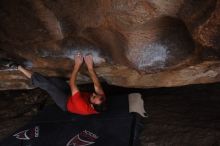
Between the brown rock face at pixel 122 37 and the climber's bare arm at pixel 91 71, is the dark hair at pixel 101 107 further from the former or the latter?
the brown rock face at pixel 122 37

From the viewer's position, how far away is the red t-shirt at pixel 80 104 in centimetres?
456

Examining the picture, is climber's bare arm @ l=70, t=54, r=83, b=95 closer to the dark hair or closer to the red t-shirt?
the red t-shirt

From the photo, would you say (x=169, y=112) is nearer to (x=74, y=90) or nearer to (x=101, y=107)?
(x=101, y=107)

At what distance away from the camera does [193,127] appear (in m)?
4.52

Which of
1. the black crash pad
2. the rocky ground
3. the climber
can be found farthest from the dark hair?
the rocky ground

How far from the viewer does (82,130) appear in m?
4.72

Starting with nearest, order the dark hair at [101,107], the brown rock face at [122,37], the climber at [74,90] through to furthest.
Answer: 1. the brown rock face at [122,37]
2. the climber at [74,90]
3. the dark hair at [101,107]

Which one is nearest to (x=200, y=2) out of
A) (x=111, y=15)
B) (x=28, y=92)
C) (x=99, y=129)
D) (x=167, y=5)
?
(x=167, y=5)

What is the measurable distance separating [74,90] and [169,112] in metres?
1.32

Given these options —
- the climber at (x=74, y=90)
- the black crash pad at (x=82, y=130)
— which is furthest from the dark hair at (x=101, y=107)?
the black crash pad at (x=82, y=130)

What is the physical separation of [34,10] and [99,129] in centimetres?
167

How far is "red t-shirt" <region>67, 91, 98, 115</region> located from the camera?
456cm

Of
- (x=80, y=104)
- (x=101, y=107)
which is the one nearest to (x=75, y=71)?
(x=80, y=104)

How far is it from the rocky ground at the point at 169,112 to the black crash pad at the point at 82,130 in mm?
225
